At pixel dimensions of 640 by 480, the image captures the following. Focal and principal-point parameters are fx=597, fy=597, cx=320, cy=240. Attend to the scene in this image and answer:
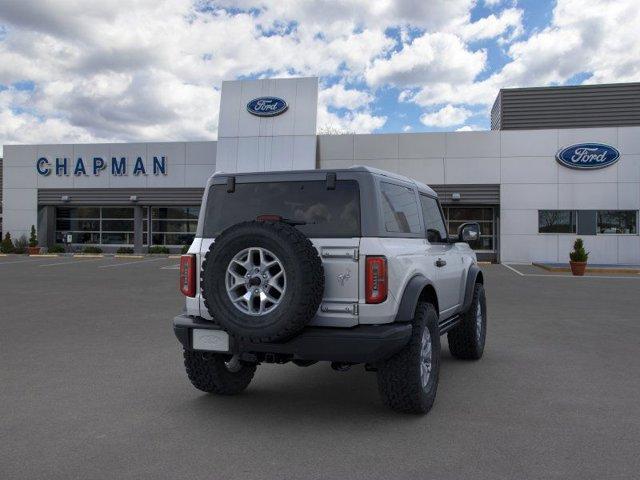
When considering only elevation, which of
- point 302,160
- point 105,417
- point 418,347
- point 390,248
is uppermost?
point 302,160

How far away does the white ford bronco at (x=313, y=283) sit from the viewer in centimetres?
417

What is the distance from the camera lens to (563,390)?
5.49 metres

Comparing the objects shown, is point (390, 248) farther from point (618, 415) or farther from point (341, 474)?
point (618, 415)

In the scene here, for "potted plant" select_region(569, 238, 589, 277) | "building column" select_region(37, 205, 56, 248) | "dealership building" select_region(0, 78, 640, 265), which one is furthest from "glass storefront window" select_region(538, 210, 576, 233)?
"building column" select_region(37, 205, 56, 248)

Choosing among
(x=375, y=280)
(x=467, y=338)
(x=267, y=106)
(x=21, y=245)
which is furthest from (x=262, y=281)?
(x=21, y=245)

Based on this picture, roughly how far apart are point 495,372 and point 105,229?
104 feet

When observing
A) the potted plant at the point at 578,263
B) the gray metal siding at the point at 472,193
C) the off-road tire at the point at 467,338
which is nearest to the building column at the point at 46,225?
the gray metal siding at the point at 472,193

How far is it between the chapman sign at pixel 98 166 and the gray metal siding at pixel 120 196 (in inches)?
35.9

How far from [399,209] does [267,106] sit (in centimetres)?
2461

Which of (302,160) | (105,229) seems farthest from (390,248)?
(105,229)

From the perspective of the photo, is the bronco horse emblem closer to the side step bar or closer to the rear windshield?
the rear windshield

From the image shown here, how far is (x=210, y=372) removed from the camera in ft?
16.6

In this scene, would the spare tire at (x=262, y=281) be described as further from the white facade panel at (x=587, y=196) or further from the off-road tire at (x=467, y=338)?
the white facade panel at (x=587, y=196)

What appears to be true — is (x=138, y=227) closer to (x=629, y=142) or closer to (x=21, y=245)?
(x=21, y=245)
